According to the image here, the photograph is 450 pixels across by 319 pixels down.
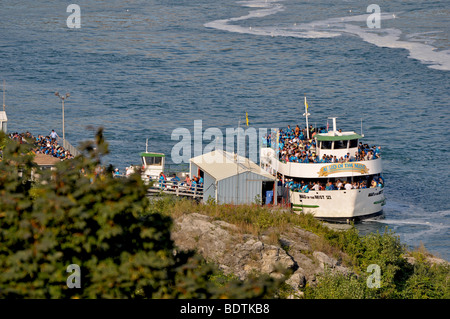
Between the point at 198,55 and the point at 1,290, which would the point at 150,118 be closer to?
the point at 198,55

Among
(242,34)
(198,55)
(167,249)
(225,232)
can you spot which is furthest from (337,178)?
(242,34)

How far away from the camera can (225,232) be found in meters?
37.3

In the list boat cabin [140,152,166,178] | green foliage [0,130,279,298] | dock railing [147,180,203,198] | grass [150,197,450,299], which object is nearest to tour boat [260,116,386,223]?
dock railing [147,180,203,198]

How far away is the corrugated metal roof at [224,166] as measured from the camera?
167 ft

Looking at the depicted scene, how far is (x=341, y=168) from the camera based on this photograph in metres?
55.9

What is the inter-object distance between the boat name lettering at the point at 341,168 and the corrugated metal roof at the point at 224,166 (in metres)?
5.03

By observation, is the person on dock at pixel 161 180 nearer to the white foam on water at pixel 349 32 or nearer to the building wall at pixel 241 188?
the building wall at pixel 241 188

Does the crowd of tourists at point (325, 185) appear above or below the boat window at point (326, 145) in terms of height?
below

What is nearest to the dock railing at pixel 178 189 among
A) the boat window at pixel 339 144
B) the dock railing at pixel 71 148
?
the boat window at pixel 339 144

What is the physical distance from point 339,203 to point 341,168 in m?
3.48

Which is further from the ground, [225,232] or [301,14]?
[301,14]

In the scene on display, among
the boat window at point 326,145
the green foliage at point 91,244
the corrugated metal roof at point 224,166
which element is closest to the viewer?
the green foliage at point 91,244
